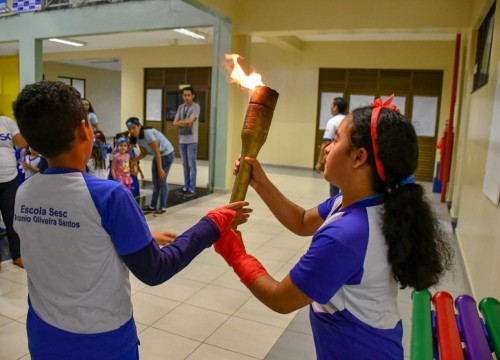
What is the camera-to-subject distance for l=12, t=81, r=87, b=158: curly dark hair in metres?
1.08

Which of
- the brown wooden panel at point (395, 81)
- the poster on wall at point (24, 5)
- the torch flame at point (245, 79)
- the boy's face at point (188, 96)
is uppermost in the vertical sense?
the poster on wall at point (24, 5)

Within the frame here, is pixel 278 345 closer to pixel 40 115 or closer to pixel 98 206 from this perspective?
pixel 98 206

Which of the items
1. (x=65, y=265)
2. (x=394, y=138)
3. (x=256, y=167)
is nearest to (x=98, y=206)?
(x=65, y=265)

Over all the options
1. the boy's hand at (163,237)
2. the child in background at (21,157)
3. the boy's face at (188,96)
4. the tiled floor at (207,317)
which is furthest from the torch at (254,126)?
the boy's face at (188,96)

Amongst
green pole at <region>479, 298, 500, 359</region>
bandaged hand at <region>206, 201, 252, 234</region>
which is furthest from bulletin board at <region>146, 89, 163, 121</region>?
green pole at <region>479, 298, 500, 359</region>

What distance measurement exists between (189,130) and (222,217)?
18.8 feet

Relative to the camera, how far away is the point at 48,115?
108cm

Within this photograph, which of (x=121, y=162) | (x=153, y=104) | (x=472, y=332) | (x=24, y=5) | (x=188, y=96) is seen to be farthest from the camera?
(x=153, y=104)

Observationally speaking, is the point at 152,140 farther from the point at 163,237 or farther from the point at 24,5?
the point at 24,5

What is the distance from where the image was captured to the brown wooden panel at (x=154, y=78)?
12391mm

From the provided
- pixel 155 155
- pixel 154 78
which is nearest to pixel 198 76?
pixel 154 78

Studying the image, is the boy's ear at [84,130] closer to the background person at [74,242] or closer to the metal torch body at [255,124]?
the background person at [74,242]

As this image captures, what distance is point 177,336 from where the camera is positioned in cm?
264

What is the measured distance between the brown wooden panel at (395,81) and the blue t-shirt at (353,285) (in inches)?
393
